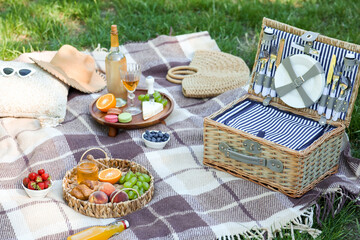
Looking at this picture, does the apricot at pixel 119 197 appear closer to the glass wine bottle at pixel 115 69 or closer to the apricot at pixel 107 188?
the apricot at pixel 107 188

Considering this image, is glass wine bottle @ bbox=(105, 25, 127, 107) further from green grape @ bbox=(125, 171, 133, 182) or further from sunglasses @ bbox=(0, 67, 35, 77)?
green grape @ bbox=(125, 171, 133, 182)

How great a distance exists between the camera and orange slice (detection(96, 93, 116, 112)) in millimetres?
2705

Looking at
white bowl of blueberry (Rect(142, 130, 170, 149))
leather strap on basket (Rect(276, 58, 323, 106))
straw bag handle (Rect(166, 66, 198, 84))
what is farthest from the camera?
straw bag handle (Rect(166, 66, 198, 84))

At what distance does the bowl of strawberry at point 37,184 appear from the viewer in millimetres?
2170

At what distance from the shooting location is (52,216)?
6.79ft

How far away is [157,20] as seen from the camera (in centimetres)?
398

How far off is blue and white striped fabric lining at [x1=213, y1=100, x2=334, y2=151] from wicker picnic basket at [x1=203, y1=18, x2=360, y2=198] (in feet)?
0.17

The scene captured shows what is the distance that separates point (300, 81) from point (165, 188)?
2.57 feet

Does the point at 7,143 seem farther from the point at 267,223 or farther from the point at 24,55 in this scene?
the point at 267,223

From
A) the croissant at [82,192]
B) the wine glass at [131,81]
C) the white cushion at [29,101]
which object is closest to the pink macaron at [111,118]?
the wine glass at [131,81]

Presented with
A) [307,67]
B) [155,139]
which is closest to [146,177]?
[155,139]

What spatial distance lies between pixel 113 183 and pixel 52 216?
308 mm

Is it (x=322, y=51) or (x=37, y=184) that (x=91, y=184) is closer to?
(x=37, y=184)

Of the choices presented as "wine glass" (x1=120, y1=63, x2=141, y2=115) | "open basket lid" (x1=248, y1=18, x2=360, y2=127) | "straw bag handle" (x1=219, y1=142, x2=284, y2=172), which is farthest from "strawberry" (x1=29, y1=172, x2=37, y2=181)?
"open basket lid" (x1=248, y1=18, x2=360, y2=127)
